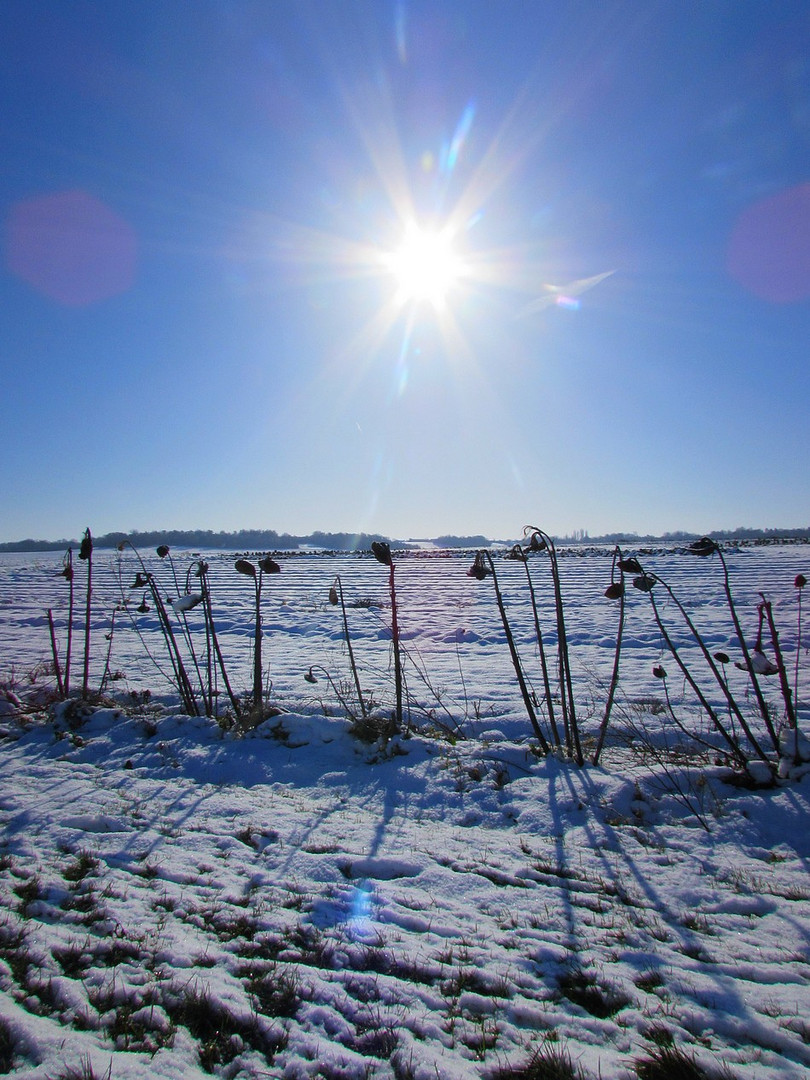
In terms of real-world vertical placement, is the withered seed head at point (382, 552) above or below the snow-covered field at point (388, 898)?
above

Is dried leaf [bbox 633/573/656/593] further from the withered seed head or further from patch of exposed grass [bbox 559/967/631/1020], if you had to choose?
patch of exposed grass [bbox 559/967/631/1020]

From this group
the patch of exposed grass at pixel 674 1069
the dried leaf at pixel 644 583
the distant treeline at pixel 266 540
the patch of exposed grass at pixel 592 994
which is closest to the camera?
the patch of exposed grass at pixel 674 1069

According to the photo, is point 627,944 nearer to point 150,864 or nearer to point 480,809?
point 480,809

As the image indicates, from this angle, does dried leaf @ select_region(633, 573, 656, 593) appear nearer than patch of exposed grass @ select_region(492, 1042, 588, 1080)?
No

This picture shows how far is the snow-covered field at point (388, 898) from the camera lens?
5.07ft

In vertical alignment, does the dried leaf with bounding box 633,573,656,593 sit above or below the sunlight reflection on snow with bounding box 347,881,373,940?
above

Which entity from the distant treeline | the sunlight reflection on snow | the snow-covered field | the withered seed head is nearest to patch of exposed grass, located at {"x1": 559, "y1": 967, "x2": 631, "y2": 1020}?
the snow-covered field

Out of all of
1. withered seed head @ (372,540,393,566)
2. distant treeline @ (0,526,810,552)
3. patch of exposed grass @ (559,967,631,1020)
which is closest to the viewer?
patch of exposed grass @ (559,967,631,1020)

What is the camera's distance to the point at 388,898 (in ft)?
7.55

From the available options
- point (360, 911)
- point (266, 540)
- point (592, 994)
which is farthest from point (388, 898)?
point (266, 540)

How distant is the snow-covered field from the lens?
5.07 feet

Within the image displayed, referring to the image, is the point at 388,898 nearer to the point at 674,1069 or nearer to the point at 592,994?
the point at 592,994

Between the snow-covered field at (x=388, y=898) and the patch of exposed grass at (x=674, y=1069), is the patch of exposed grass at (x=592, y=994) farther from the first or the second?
the patch of exposed grass at (x=674, y=1069)

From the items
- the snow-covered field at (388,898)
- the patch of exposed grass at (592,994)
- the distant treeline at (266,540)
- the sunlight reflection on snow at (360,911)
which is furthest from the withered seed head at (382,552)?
the distant treeline at (266,540)
